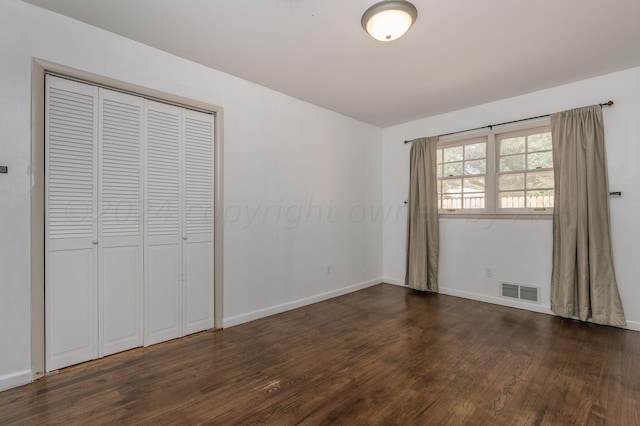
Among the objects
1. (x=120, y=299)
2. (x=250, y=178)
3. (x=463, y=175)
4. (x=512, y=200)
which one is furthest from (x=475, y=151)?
(x=120, y=299)

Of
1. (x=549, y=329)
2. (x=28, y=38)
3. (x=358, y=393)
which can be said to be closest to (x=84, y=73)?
(x=28, y=38)

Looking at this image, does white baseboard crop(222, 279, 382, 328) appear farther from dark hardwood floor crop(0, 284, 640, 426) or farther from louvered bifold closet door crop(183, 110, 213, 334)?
louvered bifold closet door crop(183, 110, 213, 334)

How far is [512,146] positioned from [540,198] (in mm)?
766

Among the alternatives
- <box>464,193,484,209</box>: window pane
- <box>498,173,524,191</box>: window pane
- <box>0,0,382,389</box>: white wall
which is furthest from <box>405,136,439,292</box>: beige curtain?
<box>498,173,524,191</box>: window pane

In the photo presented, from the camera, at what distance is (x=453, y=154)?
14.9 ft

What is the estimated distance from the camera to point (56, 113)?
7.50 ft

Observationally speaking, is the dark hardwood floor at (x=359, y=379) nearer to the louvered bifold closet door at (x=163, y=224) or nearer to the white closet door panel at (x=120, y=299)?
the white closet door panel at (x=120, y=299)

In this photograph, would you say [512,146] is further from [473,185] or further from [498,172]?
[473,185]

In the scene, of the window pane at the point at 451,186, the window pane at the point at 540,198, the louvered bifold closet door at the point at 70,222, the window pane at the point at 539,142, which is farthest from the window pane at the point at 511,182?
the louvered bifold closet door at the point at 70,222

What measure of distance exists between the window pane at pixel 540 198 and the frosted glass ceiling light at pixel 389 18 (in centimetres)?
284

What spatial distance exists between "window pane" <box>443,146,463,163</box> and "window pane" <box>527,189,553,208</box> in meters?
1.05

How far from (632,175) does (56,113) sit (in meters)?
5.39

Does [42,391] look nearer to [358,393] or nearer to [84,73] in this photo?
[358,393]

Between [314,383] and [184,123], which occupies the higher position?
[184,123]
